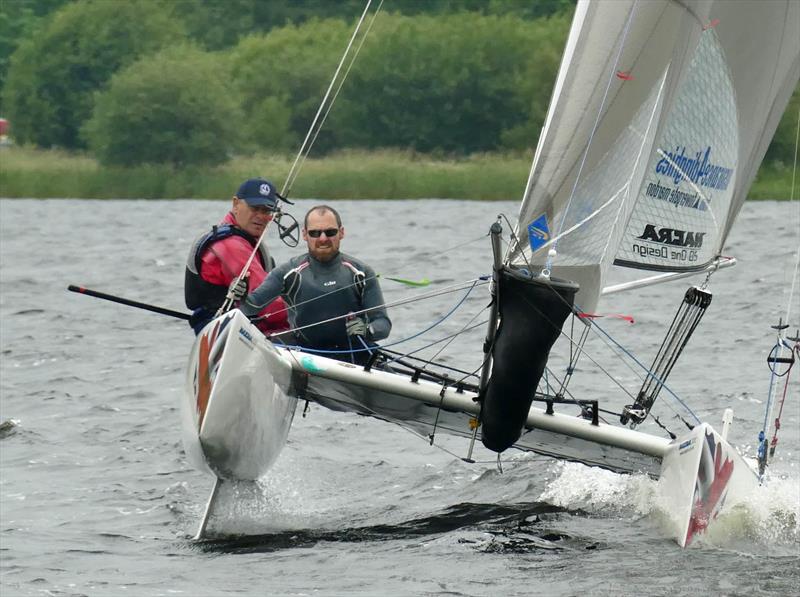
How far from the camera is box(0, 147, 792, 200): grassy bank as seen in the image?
38.2m

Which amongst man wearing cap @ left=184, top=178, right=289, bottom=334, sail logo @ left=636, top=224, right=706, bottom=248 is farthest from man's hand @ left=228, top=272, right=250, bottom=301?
sail logo @ left=636, top=224, right=706, bottom=248

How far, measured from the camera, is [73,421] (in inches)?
435

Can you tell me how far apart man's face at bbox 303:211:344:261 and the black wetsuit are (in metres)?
0.08

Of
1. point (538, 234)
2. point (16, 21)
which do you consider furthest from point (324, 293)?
point (16, 21)

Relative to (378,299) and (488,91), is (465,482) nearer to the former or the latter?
(378,299)

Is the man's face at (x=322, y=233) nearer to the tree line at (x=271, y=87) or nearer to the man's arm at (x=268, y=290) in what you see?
the man's arm at (x=268, y=290)

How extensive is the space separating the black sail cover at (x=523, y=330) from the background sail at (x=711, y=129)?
1.37 m

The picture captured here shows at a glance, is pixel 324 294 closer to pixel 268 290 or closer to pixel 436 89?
pixel 268 290

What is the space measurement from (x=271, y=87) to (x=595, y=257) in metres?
44.8

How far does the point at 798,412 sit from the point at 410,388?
16.0ft

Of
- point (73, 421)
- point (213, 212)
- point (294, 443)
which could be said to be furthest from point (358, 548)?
point (213, 212)

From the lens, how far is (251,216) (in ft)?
26.9

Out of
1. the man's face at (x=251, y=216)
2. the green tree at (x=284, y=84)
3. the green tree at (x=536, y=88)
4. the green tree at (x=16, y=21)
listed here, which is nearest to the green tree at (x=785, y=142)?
the green tree at (x=536, y=88)

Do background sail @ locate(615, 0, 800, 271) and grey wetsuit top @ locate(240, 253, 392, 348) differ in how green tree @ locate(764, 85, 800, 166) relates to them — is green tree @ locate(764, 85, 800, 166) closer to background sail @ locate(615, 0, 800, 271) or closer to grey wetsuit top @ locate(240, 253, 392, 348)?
background sail @ locate(615, 0, 800, 271)
